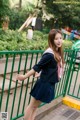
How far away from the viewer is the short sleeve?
124 inches

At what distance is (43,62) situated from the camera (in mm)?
3148

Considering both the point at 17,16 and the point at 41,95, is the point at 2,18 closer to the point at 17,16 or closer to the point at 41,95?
the point at 17,16

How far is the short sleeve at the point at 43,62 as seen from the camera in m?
3.14

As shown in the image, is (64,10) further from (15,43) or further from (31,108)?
(31,108)

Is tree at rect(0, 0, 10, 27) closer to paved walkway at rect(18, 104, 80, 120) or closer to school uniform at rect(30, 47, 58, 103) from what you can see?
paved walkway at rect(18, 104, 80, 120)

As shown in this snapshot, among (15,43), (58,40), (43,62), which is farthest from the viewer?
(15,43)

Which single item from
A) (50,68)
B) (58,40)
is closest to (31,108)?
(50,68)

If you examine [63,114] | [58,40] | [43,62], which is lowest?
[63,114]

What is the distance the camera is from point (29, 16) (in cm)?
1380

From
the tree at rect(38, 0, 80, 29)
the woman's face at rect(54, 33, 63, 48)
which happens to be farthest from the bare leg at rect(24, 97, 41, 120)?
the tree at rect(38, 0, 80, 29)

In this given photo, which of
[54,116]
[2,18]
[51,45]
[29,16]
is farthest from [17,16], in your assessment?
[51,45]

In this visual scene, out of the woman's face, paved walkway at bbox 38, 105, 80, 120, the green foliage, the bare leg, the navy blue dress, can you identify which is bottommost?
paved walkway at bbox 38, 105, 80, 120

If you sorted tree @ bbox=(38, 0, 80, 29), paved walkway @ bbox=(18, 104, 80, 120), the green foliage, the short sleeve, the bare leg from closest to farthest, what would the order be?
1. the short sleeve
2. the bare leg
3. paved walkway @ bbox=(18, 104, 80, 120)
4. the green foliage
5. tree @ bbox=(38, 0, 80, 29)

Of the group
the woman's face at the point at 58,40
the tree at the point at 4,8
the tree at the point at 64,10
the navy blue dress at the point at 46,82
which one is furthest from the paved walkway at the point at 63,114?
the tree at the point at 64,10
